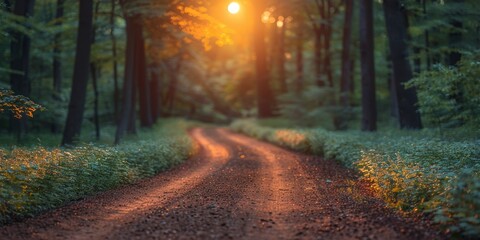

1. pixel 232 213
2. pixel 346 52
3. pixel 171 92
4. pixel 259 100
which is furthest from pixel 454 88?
pixel 171 92

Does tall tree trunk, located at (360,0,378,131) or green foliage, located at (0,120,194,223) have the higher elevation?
tall tree trunk, located at (360,0,378,131)

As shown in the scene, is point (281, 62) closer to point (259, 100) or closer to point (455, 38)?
point (259, 100)

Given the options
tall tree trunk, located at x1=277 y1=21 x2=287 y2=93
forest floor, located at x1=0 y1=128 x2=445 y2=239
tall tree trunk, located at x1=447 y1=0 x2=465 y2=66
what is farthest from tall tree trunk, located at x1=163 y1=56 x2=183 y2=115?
forest floor, located at x1=0 y1=128 x2=445 y2=239

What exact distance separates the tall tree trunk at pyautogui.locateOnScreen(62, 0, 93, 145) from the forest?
0.04 meters

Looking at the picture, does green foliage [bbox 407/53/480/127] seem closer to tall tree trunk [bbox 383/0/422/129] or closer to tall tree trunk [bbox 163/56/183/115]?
tall tree trunk [bbox 383/0/422/129]

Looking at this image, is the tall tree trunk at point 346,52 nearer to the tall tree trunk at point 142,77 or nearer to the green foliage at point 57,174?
the tall tree trunk at point 142,77

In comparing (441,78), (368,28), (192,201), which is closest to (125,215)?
(192,201)

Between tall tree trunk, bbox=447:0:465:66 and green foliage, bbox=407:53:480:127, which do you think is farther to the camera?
tall tree trunk, bbox=447:0:465:66

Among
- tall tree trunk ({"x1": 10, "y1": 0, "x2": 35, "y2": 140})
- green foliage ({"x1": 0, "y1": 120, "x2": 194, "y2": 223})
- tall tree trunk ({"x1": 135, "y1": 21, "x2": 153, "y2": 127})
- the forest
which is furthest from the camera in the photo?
tall tree trunk ({"x1": 135, "y1": 21, "x2": 153, "y2": 127})

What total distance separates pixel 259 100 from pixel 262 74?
225cm

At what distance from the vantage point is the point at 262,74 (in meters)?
38.1

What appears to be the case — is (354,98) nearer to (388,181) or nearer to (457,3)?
(457,3)

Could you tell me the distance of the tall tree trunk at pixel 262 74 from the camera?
37.9 meters

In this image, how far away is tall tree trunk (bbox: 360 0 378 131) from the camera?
2181 cm
